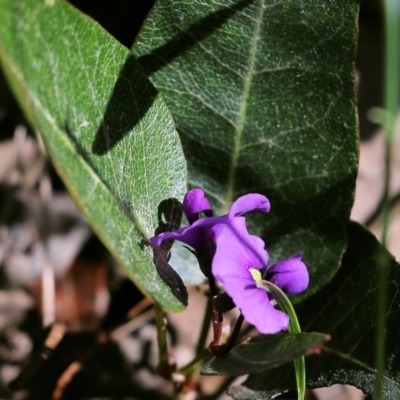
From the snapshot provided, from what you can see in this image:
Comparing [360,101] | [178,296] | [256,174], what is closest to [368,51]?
[360,101]

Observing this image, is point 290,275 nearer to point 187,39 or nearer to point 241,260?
point 241,260

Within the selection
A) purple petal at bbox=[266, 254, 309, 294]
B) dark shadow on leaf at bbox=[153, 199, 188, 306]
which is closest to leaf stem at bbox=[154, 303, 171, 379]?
dark shadow on leaf at bbox=[153, 199, 188, 306]

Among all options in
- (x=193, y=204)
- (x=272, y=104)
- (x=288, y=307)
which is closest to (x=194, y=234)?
(x=193, y=204)

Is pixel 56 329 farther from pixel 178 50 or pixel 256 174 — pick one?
pixel 178 50

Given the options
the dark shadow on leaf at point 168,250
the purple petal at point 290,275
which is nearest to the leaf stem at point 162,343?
the dark shadow on leaf at point 168,250

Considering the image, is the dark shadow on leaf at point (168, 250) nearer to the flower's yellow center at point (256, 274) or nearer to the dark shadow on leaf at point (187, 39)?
the flower's yellow center at point (256, 274)
